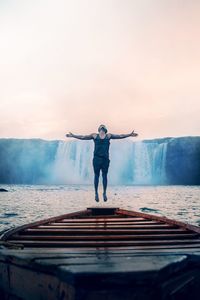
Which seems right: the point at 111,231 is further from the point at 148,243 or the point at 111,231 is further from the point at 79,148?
the point at 79,148

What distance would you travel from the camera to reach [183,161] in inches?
3457

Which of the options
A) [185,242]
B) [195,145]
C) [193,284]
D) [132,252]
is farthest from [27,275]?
[195,145]

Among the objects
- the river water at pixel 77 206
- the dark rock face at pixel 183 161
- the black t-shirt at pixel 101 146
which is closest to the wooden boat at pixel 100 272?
the black t-shirt at pixel 101 146

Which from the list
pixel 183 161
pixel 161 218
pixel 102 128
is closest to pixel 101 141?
pixel 102 128

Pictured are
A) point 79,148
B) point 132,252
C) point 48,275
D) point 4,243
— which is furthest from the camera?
point 79,148

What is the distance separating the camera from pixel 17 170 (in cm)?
10094

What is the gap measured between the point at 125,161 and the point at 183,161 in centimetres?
1549

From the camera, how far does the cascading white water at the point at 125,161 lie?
276 ft

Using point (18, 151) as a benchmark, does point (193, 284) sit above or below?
below

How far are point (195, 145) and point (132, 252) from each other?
290 feet

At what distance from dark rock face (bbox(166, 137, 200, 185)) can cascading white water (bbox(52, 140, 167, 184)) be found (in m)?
2.03

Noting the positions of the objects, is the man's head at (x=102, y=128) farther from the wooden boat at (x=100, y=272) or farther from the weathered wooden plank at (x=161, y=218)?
the wooden boat at (x=100, y=272)

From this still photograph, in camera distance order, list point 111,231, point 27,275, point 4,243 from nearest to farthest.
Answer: point 27,275 → point 4,243 → point 111,231

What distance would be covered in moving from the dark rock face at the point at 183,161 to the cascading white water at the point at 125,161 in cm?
203
